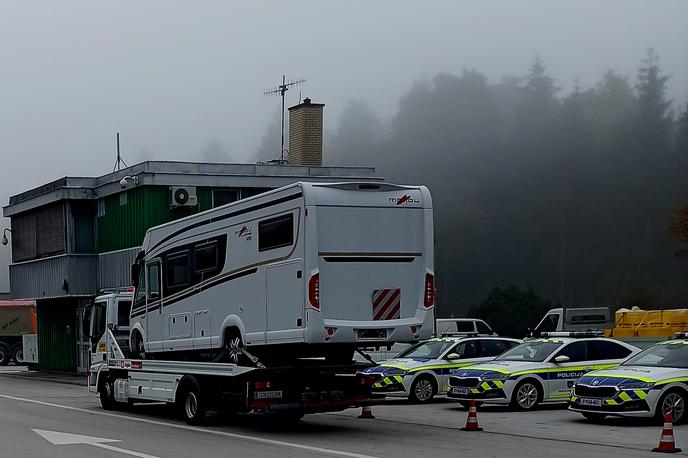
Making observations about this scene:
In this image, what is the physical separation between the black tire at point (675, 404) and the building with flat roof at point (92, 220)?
16167 mm

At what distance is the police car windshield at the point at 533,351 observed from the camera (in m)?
20.7

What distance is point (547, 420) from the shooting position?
18688 millimetres

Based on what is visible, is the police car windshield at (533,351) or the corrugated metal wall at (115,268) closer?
the police car windshield at (533,351)

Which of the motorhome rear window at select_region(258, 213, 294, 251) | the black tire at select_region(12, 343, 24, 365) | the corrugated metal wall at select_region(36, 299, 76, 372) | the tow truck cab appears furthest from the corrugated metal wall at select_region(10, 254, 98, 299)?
the motorhome rear window at select_region(258, 213, 294, 251)

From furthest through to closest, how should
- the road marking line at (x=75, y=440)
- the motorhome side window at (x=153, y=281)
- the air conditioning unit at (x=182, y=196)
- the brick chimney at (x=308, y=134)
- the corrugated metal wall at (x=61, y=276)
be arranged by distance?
the brick chimney at (x=308, y=134)
the corrugated metal wall at (x=61, y=276)
the air conditioning unit at (x=182, y=196)
the motorhome side window at (x=153, y=281)
the road marking line at (x=75, y=440)

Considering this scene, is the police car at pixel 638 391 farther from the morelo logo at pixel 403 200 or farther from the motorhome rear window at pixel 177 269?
the motorhome rear window at pixel 177 269

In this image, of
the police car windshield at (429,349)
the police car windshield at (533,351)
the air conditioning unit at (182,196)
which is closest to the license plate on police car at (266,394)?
the police car windshield at (533,351)

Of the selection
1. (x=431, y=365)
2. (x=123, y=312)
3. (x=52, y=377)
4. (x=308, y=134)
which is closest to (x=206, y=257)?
(x=123, y=312)

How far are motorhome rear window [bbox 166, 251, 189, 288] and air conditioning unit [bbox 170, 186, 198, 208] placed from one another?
1386 centimetres

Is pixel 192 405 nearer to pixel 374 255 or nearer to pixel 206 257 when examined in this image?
pixel 206 257

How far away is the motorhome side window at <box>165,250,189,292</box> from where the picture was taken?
739 inches

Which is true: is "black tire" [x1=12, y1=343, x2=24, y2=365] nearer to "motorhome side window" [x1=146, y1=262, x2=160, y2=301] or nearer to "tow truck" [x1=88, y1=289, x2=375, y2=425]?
"tow truck" [x1=88, y1=289, x2=375, y2=425]

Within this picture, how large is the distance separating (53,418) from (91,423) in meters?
1.43

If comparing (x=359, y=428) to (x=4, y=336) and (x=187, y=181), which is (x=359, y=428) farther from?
(x=4, y=336)
